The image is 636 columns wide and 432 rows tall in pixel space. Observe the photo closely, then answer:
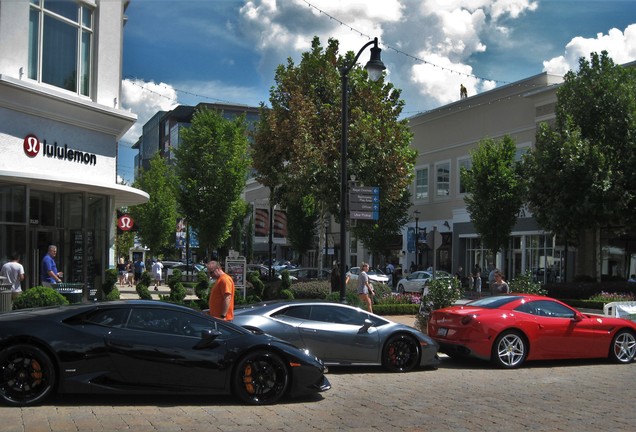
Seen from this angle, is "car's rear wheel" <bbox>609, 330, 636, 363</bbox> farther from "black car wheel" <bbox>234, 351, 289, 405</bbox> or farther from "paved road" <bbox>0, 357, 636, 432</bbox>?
"black car wheel" <bbox>234, 351, 289, 405</bbox>

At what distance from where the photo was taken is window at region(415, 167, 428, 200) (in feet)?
173

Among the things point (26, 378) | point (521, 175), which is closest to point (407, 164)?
point (521, 175)

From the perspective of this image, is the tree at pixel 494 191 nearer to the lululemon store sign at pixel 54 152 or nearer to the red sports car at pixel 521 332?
the lululemon store sign at pixel 54 152

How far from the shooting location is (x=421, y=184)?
53.4m

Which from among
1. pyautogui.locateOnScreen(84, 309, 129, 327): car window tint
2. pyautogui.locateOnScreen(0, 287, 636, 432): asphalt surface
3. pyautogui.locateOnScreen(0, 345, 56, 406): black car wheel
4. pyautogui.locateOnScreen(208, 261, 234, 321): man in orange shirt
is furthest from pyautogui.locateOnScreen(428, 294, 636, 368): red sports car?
pyautogui.locateOnScreen(0, 345, 56, 406): black car wheel

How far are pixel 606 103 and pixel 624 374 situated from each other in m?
21.8

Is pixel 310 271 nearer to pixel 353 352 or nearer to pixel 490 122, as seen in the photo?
pixel 490 122

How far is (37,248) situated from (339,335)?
994 centimetres

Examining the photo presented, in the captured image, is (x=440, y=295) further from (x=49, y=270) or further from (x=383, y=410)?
(x=49, y=270)

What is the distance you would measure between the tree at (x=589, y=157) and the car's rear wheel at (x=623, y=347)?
1694 cm

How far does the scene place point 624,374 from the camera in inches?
473

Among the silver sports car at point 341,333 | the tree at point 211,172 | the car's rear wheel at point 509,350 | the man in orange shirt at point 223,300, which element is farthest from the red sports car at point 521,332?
the tree at point 211,172

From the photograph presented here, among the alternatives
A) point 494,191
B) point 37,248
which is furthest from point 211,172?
point 37,248

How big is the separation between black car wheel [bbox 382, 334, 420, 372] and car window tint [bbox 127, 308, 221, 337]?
399 centimetres
